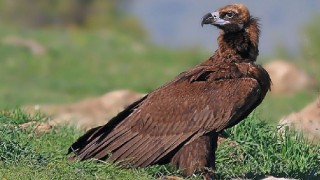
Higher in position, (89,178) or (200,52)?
(200,52)

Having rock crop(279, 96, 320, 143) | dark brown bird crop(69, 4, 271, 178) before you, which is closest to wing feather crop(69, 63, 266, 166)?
dark brown bird crop(69, 4, 271, 178)

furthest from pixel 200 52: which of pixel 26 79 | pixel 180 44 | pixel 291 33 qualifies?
pixel 26 79

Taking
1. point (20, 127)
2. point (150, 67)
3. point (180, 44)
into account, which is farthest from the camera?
Result: point (180, 44)

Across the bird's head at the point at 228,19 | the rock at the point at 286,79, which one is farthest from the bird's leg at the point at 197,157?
the rock at the point at 286,79

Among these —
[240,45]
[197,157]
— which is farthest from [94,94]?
[197,157]

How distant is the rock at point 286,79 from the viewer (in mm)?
23578

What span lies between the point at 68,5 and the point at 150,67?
3243cm

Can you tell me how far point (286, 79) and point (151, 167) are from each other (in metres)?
14.9

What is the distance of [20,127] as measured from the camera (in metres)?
10.2

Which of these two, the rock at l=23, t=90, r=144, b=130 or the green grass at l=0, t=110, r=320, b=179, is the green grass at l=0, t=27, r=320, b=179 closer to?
the green grass at l=0, t=110, r=320, b=179

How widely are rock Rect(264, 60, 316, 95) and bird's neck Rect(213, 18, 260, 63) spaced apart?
46.1ft

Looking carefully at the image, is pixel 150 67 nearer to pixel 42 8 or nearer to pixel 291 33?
pixel 291 33

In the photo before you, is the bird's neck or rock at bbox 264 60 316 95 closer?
the bird's neck

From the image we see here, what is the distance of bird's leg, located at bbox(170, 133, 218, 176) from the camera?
28.9 ft
